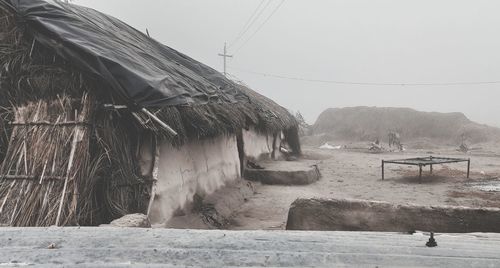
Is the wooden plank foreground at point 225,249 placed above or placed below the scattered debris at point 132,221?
above

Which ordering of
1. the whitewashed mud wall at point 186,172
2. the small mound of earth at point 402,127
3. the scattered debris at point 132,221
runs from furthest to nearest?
the small mound of earth at point 402,127
the whitewashed mud wall at point 186,172
the scattered debris at point 132,221

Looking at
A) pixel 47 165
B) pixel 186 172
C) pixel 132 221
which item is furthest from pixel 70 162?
pixel 186 172

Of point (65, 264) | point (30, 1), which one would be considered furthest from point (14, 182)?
point (65, 264)

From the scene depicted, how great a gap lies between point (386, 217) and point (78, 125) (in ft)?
13.2

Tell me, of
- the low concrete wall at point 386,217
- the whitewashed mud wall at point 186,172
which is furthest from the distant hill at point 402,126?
the low concrete wall at point 386,217

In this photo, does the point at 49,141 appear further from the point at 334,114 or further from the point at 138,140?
the point at 334,114

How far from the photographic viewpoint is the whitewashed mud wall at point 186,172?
6345 millimetres

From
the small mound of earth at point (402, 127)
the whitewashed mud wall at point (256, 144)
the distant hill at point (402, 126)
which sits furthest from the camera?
the distant hill at point (402, 126)

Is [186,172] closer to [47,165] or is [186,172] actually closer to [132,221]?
[47,165]

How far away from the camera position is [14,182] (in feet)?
17.0

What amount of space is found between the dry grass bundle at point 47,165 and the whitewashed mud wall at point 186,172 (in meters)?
1.04

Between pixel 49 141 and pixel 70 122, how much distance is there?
0.34 m

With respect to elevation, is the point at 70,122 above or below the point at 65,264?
above

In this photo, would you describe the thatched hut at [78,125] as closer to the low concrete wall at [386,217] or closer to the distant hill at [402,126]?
the low concrete wall at [386,217]
